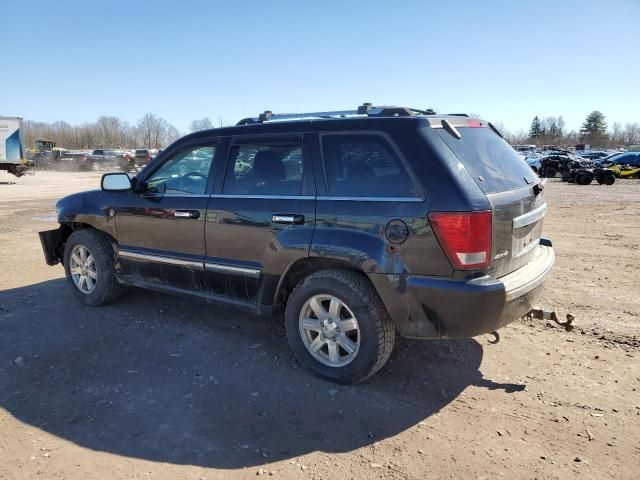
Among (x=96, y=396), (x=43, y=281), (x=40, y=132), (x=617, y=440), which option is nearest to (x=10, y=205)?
(x=43, y=281)

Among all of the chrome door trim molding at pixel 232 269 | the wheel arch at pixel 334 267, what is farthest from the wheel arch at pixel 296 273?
the chrome door trim molding at pixel 232 269

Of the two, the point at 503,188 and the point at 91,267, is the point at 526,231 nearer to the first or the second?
the point at 503,188

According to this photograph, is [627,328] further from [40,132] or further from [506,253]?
[40,132]

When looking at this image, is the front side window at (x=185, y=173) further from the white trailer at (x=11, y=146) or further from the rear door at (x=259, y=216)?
the white trailer at (x=11, y=146)

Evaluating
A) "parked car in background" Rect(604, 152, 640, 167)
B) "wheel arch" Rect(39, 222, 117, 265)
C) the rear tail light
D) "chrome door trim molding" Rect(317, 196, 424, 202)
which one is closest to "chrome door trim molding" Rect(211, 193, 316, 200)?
"chrome door trim molding" Rect(317, 196, 424, 202)

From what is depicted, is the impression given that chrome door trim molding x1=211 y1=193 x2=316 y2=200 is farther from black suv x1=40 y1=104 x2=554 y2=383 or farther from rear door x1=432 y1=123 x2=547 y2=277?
rear door x1=432 y1=123 x2=547 y2=277

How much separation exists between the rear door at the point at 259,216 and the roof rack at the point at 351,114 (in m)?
0.38

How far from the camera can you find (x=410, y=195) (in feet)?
10.6

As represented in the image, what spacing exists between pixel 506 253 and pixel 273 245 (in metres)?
1.69

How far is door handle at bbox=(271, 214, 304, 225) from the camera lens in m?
3.65

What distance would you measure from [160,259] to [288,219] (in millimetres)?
1614

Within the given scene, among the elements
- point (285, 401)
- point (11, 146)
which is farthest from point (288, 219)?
point (11, 146)

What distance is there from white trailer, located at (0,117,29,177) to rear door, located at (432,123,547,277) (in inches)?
A: 1292

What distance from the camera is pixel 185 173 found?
4566 millimetres
